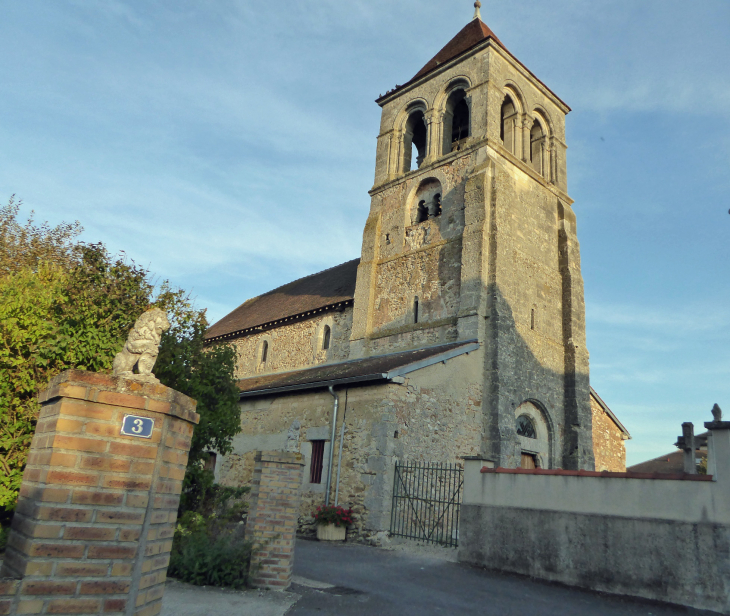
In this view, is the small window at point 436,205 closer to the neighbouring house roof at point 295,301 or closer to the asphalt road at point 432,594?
the neighbouring house roof at point 295,301

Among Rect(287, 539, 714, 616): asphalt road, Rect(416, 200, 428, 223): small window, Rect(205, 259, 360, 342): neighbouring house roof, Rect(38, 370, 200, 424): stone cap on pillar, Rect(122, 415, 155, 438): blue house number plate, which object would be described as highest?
Rect(416, 200, 428, 223): small window

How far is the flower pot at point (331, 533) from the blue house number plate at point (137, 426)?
1018cm

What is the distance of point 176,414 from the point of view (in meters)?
3.05

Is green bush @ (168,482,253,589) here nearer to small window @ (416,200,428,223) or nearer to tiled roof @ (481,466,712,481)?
tiled roof @ (481,466,712,481)

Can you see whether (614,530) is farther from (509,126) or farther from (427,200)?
(509,126)

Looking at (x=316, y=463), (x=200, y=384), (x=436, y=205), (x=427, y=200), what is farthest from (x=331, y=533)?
(x=427, y=200)

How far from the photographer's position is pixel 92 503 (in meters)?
2.67

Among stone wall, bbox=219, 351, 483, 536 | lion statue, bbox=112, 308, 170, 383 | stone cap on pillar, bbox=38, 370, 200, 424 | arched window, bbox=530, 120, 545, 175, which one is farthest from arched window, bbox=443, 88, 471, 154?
stone cap on pillar, bbox=38, 370, 200, 424

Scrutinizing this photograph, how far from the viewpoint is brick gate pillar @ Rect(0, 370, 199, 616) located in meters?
2.54

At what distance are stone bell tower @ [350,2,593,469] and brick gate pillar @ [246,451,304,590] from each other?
879 cm

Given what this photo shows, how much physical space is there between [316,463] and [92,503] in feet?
39.1

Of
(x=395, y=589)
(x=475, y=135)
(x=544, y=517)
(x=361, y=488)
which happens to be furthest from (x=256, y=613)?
(x=475, y=135)

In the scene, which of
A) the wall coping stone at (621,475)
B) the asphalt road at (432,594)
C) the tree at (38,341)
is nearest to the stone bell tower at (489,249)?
the wall coping stone at (621,475)

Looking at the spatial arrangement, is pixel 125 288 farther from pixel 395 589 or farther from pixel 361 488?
pixel 361 488
